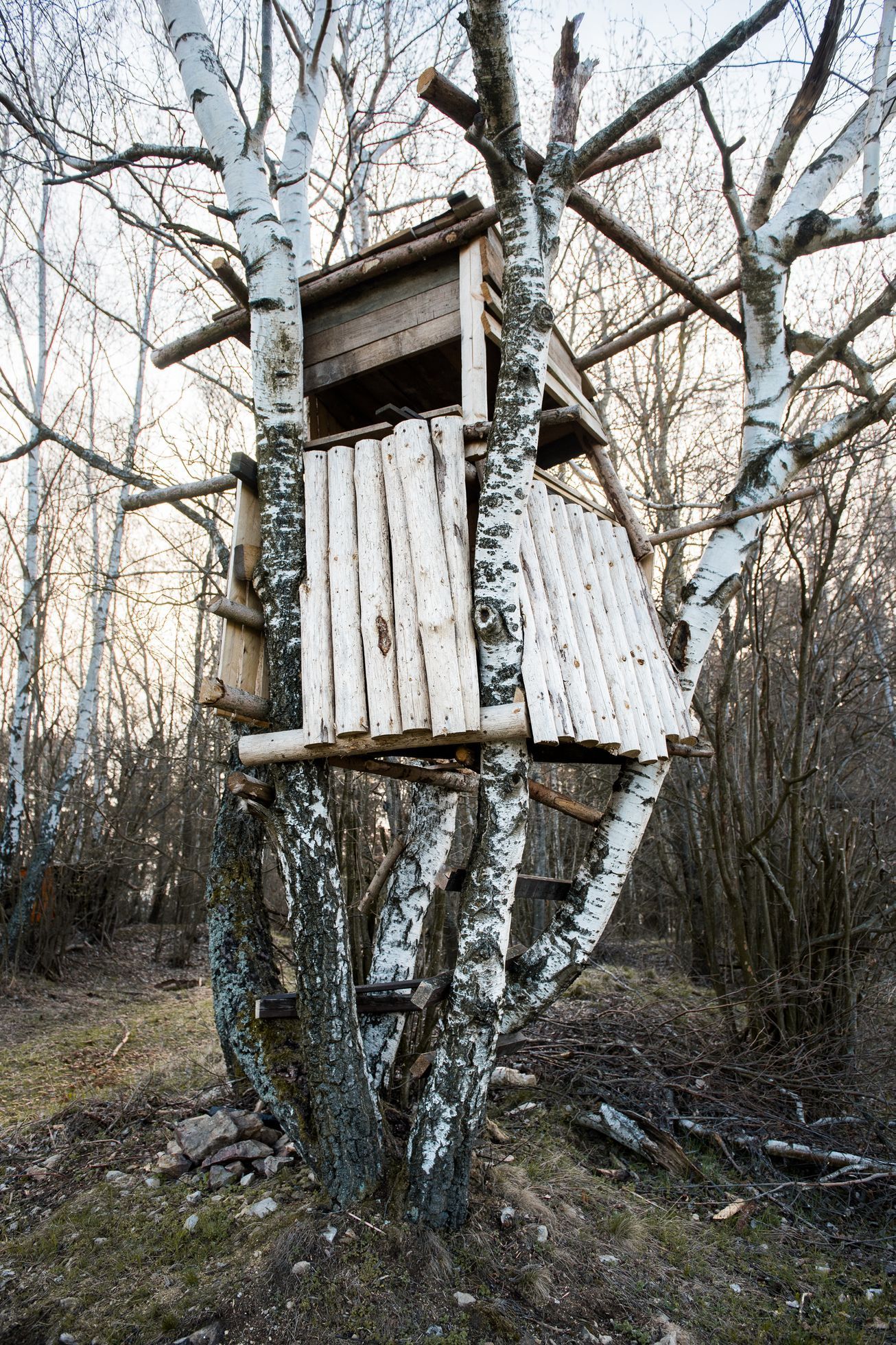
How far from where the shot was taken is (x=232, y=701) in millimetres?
3289

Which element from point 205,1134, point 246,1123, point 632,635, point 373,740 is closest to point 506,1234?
point 246,1123

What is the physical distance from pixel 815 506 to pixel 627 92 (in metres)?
7.27

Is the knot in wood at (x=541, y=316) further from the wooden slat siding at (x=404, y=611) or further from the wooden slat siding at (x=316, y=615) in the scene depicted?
the wooden slat siding at (x=316, y=615)

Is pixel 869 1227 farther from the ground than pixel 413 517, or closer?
closer

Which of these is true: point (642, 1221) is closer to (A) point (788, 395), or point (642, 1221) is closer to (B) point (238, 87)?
(A) point (788, 395)

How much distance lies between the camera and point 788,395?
4.76 m

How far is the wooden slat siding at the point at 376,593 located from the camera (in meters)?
3.18

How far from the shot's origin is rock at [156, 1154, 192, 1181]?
376 cm

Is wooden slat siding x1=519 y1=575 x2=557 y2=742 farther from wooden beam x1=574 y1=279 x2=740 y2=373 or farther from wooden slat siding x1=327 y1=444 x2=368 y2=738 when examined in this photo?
wooden beam x1=574 y1=279 x2=740 y2=373

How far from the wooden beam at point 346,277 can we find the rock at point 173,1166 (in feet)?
14.4

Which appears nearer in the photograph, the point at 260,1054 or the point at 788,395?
the point at 260,1054

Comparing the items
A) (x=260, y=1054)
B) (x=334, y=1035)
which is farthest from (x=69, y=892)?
(x=334, y=1035)

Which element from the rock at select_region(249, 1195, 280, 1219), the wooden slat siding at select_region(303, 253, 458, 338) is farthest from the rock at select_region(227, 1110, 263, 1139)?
the wooden slat siding at select_region(303, 253, 458, 338)

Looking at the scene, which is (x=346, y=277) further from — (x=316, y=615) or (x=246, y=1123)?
(x=246, y=1123)
